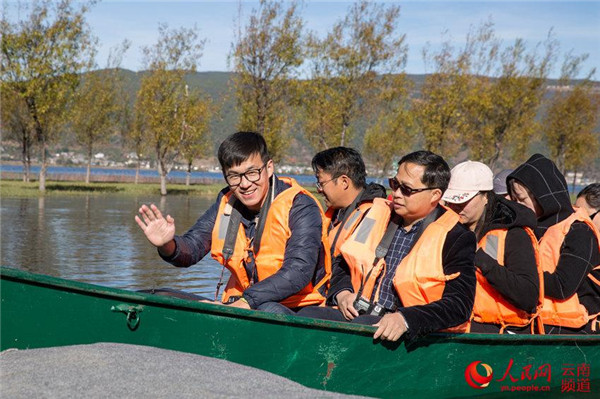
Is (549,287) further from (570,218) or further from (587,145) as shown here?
(587,145)

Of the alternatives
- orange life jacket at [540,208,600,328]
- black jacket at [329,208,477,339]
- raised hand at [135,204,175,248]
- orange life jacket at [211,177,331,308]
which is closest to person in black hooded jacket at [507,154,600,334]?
orange life jacket at [540,208,600,328]

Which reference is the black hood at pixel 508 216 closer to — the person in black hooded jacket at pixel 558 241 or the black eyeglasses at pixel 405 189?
the person in black hooded jacket at pixel 558 241

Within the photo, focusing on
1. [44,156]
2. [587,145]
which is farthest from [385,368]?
[587,145]

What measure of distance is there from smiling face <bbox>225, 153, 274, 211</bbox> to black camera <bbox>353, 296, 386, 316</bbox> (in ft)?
3.21

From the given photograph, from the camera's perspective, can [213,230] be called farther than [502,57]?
No

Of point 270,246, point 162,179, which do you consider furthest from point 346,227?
point 162,179

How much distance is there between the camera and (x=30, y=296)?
15.8 ft

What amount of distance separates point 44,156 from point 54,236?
61.4ft

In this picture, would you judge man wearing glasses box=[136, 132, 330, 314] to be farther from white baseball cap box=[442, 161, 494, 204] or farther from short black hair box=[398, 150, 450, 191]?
white baseball cap box=[442, 161, 494, 204]

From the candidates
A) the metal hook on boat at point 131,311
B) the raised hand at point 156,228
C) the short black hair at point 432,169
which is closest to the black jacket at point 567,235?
the short black hair at point 432,169

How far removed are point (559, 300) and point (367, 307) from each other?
171cm

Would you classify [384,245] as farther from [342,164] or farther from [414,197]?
[342,164]

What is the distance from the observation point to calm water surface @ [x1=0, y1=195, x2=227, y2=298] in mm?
12609

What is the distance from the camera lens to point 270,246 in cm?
530
